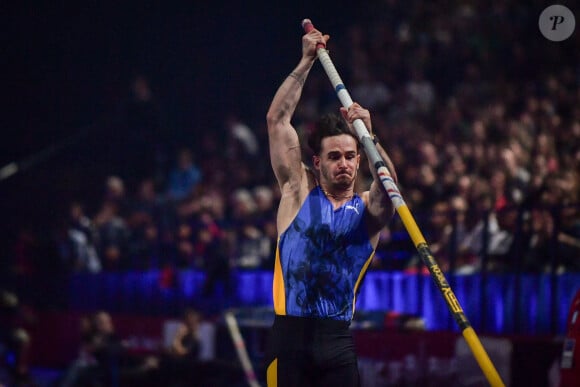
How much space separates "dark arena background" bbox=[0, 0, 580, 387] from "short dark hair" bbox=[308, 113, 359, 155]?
2.27m

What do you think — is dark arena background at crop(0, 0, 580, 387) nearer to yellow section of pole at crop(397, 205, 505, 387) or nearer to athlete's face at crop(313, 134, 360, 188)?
yellow section of pole at crop(397, 205, 505, 387)

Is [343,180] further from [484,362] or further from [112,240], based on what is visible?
[112,240]

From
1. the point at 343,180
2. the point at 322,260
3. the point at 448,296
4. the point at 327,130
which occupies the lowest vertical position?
the point at 448,296

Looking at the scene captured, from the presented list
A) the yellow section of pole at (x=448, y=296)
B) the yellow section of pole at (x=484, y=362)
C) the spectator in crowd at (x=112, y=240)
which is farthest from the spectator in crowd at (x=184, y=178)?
the yellow section of pole at (x=484, y=362)

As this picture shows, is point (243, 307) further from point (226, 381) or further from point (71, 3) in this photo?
point (71, 3)

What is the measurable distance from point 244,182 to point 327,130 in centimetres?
964

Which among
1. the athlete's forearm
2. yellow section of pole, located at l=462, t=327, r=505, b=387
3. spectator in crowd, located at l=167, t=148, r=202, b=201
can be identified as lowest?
yellow section of pole, located at l=462, t=327, r=505, b=387

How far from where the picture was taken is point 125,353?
44.0 ft

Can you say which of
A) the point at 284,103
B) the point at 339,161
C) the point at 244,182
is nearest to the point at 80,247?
the point at 244,182

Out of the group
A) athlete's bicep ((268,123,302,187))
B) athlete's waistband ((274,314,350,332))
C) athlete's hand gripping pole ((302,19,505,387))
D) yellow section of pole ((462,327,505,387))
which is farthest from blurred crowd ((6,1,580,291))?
yellow section of pole ((462,327,505,387))

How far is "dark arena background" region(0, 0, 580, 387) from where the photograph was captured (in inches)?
404

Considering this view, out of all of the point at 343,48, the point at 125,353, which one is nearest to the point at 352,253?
the point at 125,353

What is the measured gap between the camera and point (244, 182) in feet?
52.0

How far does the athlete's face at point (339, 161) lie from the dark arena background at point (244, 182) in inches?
83.2
